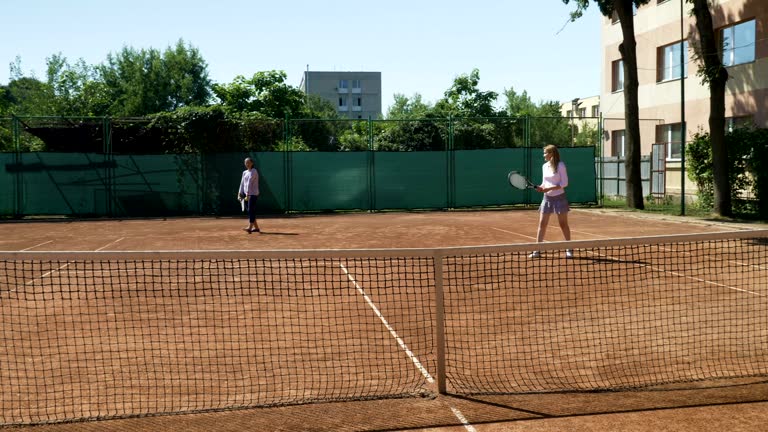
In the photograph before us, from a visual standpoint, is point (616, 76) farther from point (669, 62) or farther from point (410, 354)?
point (410, 354)

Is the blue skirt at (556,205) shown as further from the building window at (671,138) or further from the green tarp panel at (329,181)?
the building window at (671,138)

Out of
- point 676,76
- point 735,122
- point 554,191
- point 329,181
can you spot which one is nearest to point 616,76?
point 676,76

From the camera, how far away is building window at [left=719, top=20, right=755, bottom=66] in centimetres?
2305

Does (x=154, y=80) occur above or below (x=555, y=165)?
above

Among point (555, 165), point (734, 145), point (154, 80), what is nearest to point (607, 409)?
point (555, 165)

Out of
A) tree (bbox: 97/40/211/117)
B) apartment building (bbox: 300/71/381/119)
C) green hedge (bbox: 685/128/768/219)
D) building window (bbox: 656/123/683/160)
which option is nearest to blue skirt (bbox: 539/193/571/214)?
green hedge (bbox: 685/128/768/219)

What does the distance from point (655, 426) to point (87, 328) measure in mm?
5384

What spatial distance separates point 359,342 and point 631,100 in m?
18.8

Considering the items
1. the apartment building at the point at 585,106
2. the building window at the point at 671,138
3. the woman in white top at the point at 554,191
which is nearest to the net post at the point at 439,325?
the woman in white top at the point at 554,191

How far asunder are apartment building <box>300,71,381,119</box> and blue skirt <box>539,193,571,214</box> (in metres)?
110

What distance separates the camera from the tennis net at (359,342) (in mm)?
5297

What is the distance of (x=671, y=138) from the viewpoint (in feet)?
89.9

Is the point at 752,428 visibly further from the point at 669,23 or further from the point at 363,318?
the point at 669,23

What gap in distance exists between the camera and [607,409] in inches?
192
